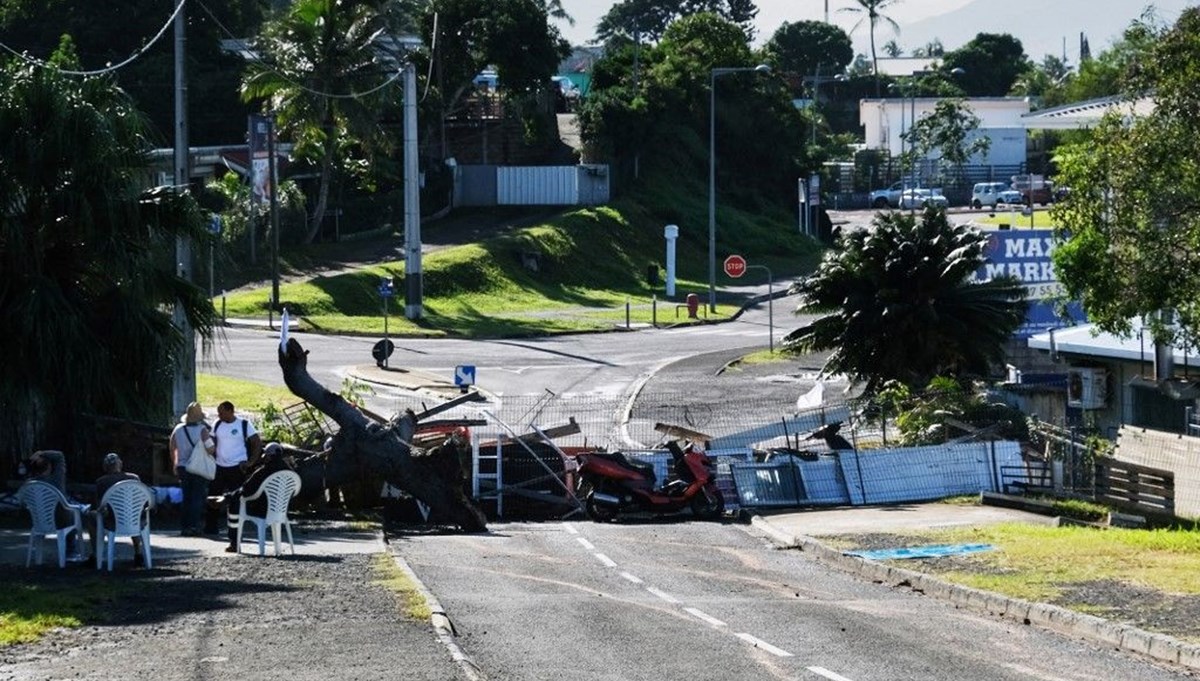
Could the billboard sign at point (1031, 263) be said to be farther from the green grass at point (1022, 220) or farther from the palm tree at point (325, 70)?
the green grass at point (1022, 220)

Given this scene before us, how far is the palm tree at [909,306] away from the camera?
35.2 m

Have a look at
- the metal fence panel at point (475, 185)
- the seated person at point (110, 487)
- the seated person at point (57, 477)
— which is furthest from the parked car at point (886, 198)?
the seated person at point (110, 487)

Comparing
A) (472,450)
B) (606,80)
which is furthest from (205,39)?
(472,450)

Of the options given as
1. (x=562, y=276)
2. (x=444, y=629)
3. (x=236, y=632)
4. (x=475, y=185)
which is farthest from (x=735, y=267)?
(x=236, y=632)

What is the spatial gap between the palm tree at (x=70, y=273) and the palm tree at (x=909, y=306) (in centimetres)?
1604

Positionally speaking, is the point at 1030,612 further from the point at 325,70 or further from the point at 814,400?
the point at 325,70

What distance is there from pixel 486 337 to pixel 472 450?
98.4 feet

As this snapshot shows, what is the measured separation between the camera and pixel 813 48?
166750 mm

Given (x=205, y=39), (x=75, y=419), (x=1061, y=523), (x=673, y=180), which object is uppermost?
(x=205, y=39)

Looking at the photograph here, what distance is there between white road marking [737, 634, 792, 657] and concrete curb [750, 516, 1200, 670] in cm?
290

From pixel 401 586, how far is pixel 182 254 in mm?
11745

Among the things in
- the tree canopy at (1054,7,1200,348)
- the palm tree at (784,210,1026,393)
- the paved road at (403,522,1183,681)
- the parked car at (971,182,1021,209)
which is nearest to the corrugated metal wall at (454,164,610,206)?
the parked car at (971,182,1021,209)

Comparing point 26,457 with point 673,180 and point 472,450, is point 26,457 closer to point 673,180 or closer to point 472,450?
point 472,450

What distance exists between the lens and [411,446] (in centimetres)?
2412
